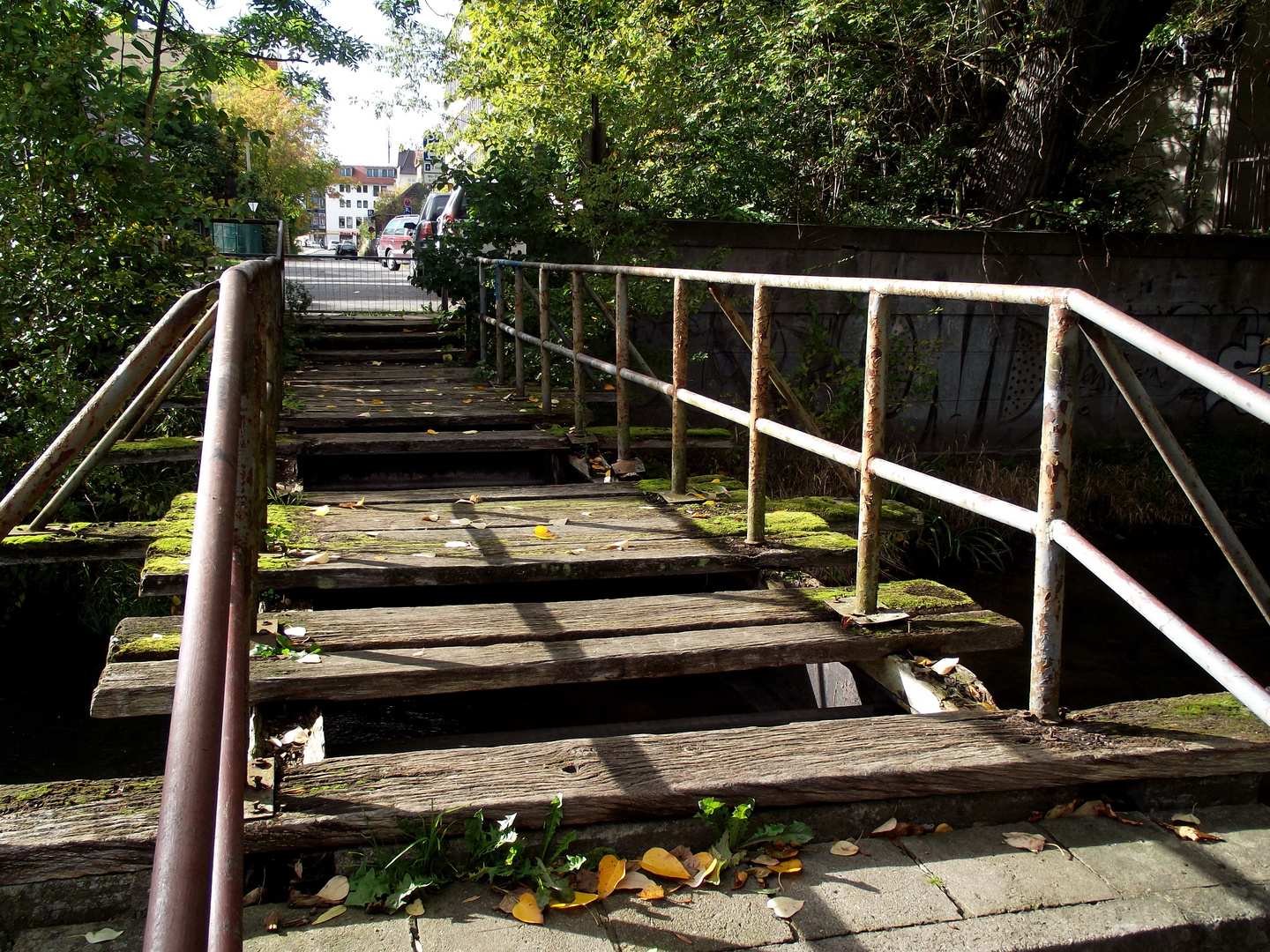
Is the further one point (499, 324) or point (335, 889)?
point (499, 324)

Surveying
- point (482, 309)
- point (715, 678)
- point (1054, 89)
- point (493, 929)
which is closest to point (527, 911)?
point (493, 929)

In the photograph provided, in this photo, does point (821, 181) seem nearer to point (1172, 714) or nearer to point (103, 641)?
point (103, 641)

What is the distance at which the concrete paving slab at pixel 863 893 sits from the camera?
1.96m

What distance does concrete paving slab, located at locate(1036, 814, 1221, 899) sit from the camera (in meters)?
2.10

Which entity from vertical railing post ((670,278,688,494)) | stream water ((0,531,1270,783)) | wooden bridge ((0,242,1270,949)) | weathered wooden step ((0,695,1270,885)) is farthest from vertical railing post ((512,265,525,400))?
weathered wooden step ((0,695,1270,885))

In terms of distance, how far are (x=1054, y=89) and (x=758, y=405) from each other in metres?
7.97

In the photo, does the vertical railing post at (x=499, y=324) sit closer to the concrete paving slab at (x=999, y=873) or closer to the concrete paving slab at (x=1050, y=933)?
the concrete paving slab at (x=999, y=873)

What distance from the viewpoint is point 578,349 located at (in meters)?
5.70

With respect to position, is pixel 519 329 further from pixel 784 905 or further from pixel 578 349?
pixel 784 905

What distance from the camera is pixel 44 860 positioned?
196 centimetres

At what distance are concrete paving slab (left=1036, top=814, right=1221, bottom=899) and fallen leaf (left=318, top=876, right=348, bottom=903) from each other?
1.52 metres

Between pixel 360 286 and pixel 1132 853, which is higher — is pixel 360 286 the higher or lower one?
the higher one

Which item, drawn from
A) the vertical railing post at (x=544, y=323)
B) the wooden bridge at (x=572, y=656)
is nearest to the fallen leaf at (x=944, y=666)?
the wooden bridge at (x=572, y=656)

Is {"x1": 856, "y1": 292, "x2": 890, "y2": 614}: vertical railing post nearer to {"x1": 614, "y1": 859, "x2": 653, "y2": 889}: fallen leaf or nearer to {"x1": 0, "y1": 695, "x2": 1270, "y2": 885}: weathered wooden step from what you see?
{"x1": 0, "y1": 695, "x2": 1270, "y2": 885}: weathered wooden step
